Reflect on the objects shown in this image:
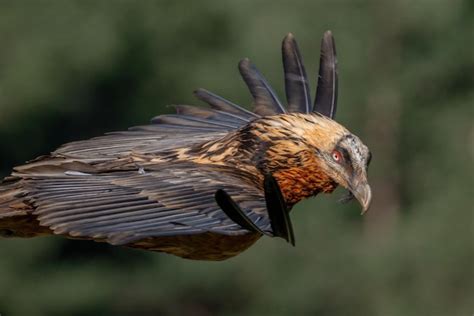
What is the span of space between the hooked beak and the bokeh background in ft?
58.0

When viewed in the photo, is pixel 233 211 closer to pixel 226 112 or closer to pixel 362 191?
pixel 362 191

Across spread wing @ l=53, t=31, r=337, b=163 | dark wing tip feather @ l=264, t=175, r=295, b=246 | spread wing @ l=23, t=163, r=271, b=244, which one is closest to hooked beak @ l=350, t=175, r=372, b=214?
spread wing @ l=23, t=163, r=271, b=244

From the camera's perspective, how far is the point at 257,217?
8453mm

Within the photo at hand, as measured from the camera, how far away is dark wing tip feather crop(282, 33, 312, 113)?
1112 cm

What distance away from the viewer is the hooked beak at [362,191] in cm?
919

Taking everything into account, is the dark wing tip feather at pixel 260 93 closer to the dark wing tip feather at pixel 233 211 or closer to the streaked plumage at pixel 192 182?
the streaked plumage at pixel 192 182

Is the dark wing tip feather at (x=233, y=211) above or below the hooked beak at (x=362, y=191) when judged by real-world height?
above

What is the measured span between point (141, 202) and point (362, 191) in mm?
1252

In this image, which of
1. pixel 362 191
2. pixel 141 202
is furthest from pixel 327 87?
pixel 141 202

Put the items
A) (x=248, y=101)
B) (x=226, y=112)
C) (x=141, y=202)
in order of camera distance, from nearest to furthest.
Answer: (x=141, y=202)
(x=226, y=112)
(x=248, y=101)

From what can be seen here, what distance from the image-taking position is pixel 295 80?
11234 mm

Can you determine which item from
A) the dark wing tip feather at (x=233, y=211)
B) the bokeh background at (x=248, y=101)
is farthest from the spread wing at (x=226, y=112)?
the bokeh background at (x=248, y=101)

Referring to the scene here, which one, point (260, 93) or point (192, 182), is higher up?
point (192, 182)

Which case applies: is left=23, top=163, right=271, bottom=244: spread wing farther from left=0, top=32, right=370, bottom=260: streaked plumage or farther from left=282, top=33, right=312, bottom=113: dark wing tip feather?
left=282, top=33, right=312, bottom=113: dark wing tip feather
